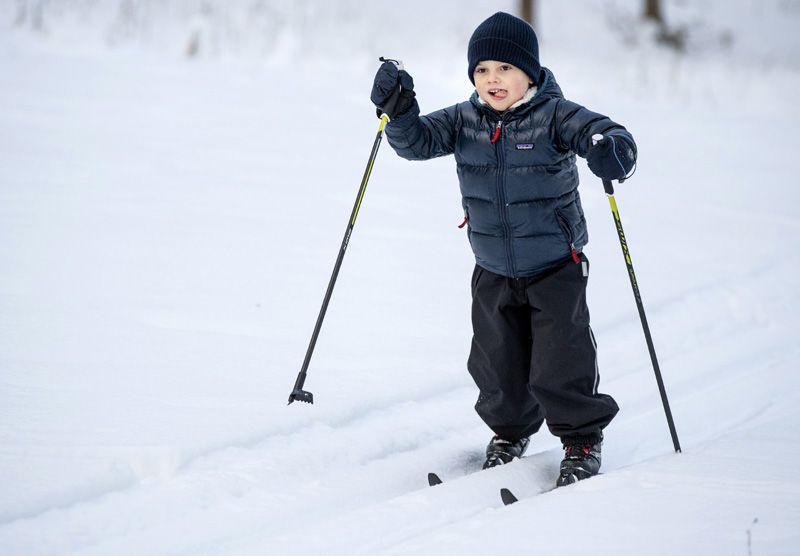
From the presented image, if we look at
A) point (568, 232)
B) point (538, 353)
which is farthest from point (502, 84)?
point (538, 353)

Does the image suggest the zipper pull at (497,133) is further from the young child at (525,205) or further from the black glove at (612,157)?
the black glove at (612,157)

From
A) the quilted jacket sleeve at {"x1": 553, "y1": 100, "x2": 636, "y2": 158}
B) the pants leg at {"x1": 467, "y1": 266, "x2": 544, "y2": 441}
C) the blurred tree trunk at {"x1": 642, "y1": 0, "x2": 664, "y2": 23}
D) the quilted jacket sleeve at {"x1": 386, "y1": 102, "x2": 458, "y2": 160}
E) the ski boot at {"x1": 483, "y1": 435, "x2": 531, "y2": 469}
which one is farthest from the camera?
the blurred tree trunk at {"x1": 642, "y1": 0, "x2": 664, "y2": 23}

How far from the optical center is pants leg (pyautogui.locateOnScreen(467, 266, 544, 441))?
316 cm

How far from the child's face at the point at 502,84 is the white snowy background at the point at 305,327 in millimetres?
1315

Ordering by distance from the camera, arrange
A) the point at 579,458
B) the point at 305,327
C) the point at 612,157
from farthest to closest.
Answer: the point at 305,327 < the point at 579,458 < the point at 612,157

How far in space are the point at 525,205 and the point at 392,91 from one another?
1.99 feet

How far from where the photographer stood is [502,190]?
3008 millimetres

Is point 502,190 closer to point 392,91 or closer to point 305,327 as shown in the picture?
point 392,91

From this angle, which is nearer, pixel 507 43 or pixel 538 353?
pixel 507 43

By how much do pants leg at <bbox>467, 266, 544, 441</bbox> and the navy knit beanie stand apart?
0.76 m

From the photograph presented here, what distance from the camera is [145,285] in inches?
186

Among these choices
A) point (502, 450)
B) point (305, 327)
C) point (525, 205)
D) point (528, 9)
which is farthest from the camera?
point (528, 9)

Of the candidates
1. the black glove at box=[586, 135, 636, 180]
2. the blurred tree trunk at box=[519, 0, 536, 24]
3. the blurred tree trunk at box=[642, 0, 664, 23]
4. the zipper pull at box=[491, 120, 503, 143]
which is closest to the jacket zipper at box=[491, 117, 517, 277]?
the zipper pull at box=[491, 120, 503, 143]

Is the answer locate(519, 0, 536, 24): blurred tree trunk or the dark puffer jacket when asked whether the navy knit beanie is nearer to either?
the dark puffer jacket
